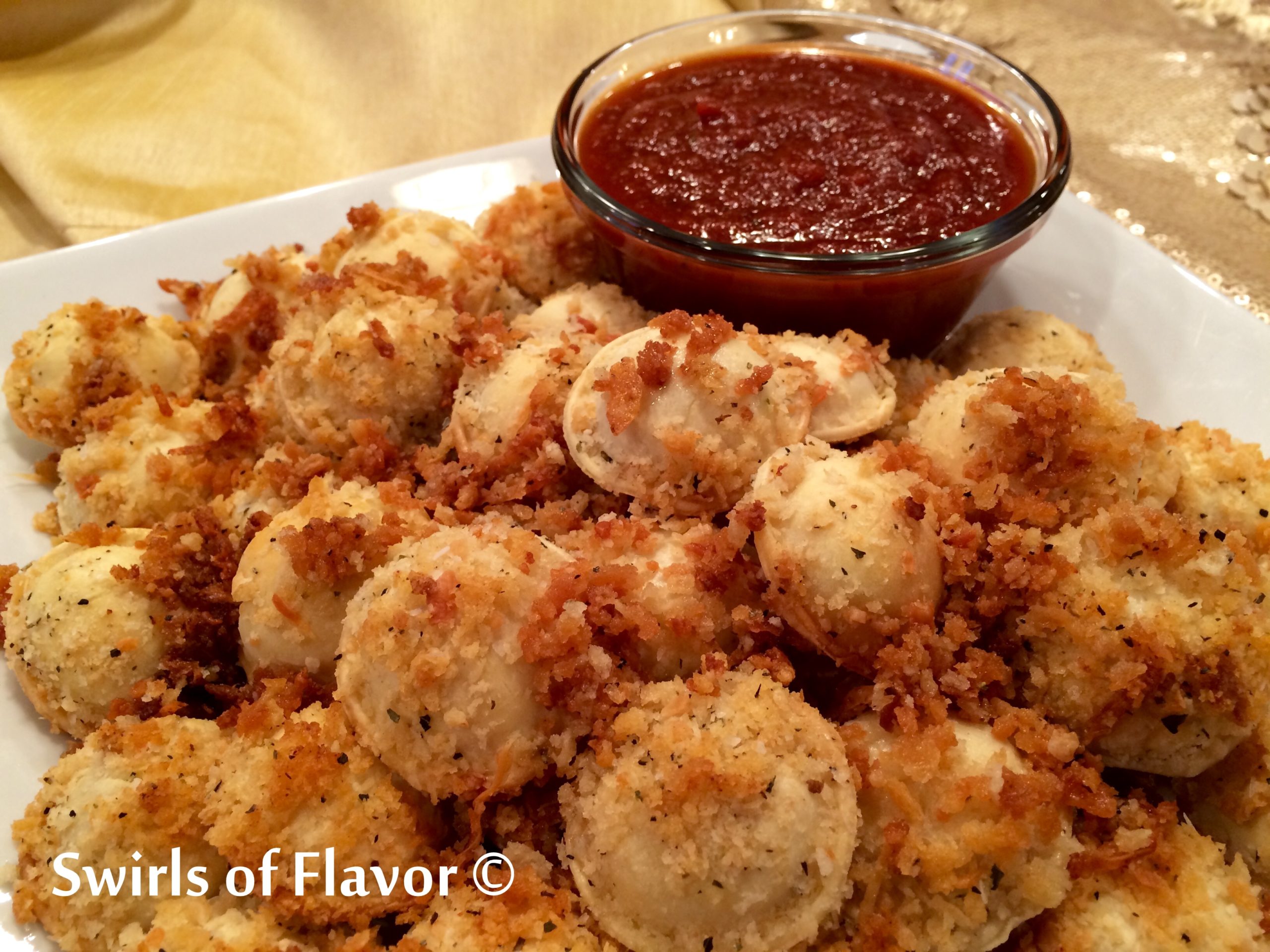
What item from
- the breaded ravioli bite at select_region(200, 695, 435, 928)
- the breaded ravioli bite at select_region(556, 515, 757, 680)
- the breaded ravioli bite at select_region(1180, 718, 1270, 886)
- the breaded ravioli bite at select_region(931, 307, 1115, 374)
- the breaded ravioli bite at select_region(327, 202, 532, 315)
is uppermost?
the breaded ravioli bite at select_region(327, 202, 532, 315)

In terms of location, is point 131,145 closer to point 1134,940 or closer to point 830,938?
point 830,938

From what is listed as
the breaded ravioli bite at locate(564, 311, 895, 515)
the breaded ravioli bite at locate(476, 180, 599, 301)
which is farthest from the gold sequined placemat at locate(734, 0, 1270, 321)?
the breaded ravioli bite at locate(564, 311, 895, 515)

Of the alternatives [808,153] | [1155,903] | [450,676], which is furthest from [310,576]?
[808,153]

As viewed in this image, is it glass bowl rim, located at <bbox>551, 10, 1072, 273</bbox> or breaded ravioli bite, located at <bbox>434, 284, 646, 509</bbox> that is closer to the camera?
breaded ravioli bite, located at <bbox>434, 284, 646, 509</bbox>

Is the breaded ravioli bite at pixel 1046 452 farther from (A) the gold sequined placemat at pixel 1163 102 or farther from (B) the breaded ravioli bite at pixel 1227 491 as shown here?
(A) the gold sequined placemat at pixel 1163 102

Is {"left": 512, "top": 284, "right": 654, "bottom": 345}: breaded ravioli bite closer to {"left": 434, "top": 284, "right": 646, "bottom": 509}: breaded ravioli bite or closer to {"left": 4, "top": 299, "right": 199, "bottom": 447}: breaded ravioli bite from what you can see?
{"left": 434, "top": 284, "right": 646, "bottom": 509}: breaded ravioli bite

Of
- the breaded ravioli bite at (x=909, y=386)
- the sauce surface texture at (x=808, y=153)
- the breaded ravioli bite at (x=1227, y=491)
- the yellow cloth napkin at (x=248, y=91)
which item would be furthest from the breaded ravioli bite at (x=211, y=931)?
the yellow cloth napkin at (x=248, y=91)

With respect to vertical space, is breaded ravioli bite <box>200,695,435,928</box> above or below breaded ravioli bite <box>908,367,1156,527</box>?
below
